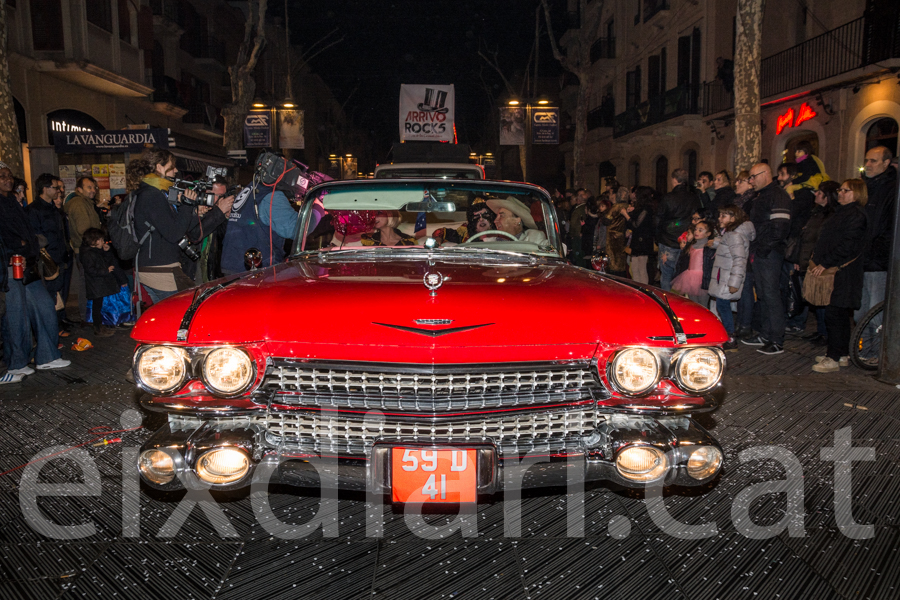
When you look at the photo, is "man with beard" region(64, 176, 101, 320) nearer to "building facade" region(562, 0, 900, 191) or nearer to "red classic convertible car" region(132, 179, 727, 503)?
"red classic convertible car" region(132, 179, 727, 503)

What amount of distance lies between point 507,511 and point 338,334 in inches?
60.0

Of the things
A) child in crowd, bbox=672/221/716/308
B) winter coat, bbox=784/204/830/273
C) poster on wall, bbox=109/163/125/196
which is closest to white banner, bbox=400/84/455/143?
poster on wall, bbox=109/163/125/196

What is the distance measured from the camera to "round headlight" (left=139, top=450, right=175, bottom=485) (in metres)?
2.38

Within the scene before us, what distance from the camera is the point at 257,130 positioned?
74.1 feet

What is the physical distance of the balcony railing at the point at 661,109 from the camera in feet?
79.0

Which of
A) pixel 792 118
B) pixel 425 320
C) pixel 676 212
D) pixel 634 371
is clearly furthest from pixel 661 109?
pixel 425 320

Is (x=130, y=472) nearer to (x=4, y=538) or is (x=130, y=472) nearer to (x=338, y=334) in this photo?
(x=4, y=538)

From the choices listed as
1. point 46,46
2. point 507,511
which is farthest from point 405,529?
point 46,46

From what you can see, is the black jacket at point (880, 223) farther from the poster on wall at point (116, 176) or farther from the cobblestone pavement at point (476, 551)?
the poster on wall at point (116, 176)

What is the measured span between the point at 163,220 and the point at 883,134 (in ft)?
55.7

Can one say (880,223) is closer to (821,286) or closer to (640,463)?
(821,286)

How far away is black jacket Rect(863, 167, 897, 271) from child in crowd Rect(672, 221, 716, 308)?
62.6 inches

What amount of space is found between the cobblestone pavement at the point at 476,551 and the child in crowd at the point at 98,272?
4394 millimetres

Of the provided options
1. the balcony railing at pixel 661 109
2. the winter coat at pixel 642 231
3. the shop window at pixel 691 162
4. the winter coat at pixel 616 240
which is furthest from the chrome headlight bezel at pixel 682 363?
the shop window at pixel 691 162
